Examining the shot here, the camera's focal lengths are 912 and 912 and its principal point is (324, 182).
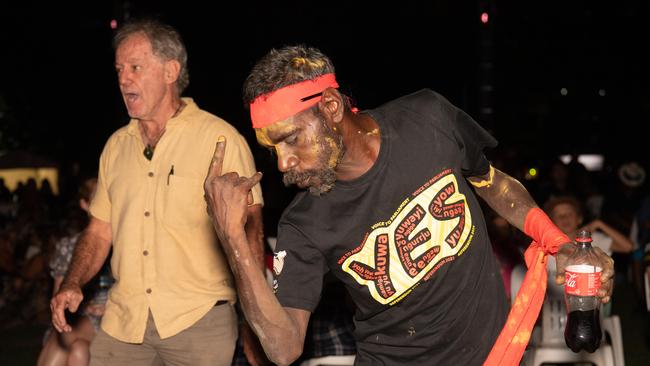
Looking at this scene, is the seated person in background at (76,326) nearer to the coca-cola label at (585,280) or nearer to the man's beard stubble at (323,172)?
the man's beard stubble at (323,172)

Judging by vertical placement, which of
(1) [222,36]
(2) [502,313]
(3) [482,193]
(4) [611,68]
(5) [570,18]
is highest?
(3) [482,193]

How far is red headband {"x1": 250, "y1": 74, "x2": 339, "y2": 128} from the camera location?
3.33 meters

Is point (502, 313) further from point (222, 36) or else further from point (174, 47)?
point (222, 36)

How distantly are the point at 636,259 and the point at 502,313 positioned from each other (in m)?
8.66

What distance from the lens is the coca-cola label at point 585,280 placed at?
3.27 metres

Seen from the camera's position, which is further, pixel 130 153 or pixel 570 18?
pixel 570 18

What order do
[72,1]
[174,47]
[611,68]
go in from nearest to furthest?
[174,47]
[72,1]
[611,68]

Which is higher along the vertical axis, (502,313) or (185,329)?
(502,313)

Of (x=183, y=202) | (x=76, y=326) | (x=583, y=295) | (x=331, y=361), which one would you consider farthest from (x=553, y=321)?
(x=583, y=295)

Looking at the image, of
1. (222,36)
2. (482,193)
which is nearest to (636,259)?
(482,193)

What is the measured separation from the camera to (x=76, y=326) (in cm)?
702

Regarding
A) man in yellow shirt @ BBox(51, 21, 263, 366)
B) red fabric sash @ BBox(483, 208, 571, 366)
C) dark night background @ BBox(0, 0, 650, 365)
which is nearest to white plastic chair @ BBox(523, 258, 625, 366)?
red fabric sash @ BBox(483, 208, 571, 366)

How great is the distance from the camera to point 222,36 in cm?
2708

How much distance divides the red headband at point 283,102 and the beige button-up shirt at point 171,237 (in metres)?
1.15
